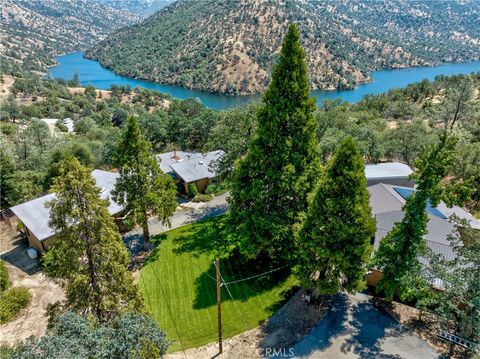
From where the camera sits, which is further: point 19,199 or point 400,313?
point 19,199

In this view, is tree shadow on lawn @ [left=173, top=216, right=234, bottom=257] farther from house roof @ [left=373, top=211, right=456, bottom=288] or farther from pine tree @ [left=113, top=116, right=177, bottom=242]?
house roof @ [left=373, top=211, right=456, bottom=288]

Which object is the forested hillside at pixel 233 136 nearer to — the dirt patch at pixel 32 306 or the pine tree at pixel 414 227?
the pine tree at pixel 414 227

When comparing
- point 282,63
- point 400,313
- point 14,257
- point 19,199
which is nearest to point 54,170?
point 19,199

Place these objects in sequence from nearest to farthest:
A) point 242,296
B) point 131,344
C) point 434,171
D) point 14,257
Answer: point 131,344
point 434,171
point 242,296
point 14,257

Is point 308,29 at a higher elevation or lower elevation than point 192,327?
higher

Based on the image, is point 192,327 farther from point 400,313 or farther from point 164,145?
point 164,145

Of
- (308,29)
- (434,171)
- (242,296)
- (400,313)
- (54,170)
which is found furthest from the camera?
(308,29)

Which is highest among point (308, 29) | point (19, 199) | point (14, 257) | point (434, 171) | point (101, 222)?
point (308, 29)
